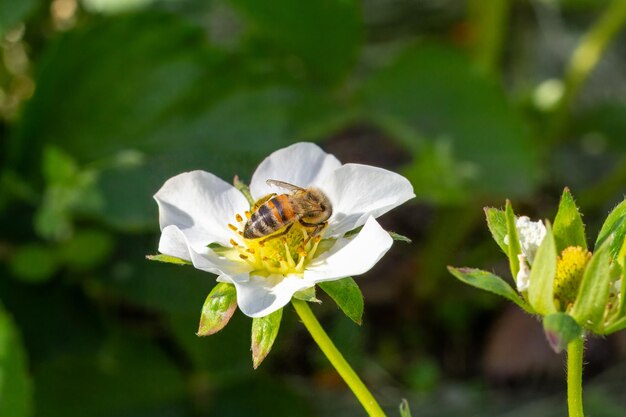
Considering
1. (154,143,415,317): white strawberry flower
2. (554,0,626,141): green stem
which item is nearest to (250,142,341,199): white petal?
(154,143,415,317): white strawberry flower

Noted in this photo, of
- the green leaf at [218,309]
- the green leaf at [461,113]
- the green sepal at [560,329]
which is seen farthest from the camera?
the green leaf at [461,113]

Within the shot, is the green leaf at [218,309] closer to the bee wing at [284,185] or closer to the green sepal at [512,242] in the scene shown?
the bee wing at [284,185]

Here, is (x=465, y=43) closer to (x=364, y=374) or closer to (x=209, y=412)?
(x=364, y=374)

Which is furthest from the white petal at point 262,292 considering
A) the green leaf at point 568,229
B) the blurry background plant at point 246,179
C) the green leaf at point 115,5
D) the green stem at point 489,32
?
the green stem at point 489,32

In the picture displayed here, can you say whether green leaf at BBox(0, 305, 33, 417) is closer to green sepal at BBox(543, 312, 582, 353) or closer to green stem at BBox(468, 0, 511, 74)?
green sepal at BBox(543, 312, 582, 353)

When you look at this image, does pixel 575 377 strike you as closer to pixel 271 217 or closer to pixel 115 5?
pixel 271 217

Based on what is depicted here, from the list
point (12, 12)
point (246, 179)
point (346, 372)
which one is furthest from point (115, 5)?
point (346, 372)
